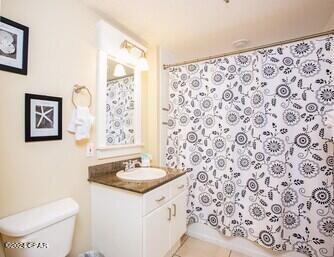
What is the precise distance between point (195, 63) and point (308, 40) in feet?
3.13

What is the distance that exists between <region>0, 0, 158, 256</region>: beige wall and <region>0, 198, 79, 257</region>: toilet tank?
0.34 ft

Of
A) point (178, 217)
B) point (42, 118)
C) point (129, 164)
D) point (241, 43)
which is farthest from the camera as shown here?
point (241, 43)

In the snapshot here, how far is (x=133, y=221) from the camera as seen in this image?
1309mm

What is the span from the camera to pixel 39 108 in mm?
1205

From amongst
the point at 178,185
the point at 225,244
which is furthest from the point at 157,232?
the point at 225,244

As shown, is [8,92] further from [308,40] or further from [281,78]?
[308,40]

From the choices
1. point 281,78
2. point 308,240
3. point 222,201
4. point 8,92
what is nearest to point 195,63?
point 281,78

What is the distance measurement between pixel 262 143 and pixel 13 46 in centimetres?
192

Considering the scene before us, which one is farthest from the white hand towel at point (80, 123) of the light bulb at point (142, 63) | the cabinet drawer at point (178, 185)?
the cabinet drawer at point (178, 185)

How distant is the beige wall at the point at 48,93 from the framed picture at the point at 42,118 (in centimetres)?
3

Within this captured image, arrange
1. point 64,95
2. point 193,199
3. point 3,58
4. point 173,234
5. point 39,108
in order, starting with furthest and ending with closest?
point 193,199
point 173,234
point 64,95
point 39,108
point 3,58

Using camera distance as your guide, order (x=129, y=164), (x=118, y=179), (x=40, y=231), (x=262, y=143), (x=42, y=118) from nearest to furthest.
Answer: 1. (x=40, y=231)
2. (x=42, y=118)
3. (x=118, y=179)
4. (x=262, y=143)
5. (x=129, y=164)

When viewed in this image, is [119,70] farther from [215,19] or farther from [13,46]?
[215,19]

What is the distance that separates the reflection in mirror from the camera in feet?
5.66
